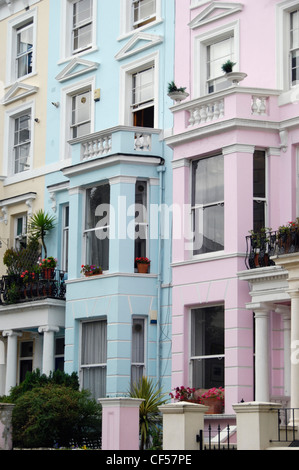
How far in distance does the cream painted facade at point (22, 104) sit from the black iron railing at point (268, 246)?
30.4 ft

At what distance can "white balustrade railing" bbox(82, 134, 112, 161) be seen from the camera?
25783 millimetres

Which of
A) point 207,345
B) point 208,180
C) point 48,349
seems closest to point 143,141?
point 208,180

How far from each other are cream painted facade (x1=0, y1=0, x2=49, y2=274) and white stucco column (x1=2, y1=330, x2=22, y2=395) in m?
3.06

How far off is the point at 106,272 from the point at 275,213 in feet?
16.2

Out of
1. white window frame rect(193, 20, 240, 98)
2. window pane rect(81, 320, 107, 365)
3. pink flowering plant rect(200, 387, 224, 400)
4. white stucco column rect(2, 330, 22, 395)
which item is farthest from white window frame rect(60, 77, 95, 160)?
pink flowering plant rect(200, 387, 224, 400)

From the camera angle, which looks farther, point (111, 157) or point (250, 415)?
point (111, 157)

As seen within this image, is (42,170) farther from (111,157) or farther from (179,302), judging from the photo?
(179,302)

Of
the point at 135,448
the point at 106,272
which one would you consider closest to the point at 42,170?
the point at 106,272

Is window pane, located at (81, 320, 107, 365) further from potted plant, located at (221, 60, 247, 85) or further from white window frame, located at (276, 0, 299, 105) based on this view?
white window frame, located at (276, 0, 299, 105)

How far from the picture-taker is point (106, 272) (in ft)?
82.8

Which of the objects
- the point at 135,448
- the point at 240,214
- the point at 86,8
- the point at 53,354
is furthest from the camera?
the point at 86,8

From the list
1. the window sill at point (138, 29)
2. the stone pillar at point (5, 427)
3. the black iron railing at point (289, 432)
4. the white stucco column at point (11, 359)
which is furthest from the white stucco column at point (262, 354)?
the window sill at point (138, 29)
